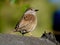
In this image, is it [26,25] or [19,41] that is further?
[26,25]

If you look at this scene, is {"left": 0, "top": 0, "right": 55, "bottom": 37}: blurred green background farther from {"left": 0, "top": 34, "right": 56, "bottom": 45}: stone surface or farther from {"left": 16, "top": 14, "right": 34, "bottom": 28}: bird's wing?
{"left": 0, "top": 34, "right": 56, "bottom": 45}: stone surface

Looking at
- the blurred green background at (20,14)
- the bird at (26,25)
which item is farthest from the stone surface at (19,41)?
the blurred green background at (20,14)

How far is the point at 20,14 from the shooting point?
14.7 ft

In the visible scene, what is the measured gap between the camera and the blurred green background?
4.42 meters

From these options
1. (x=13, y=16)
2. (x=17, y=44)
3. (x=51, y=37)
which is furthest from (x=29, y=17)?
(x=17, y=44)

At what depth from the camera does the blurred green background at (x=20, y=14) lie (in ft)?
14.5

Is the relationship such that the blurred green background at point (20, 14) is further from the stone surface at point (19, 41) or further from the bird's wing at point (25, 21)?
the stone surface at point (19, 41)

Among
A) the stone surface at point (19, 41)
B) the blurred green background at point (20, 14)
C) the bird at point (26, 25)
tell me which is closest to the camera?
the stone surface at point (19, 41)

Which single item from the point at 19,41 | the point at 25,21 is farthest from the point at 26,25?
the point at 19,41

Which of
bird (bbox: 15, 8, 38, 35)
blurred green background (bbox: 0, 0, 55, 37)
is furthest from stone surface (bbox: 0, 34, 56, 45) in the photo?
blurred green background (bbox: 0, 0, 55, 37)

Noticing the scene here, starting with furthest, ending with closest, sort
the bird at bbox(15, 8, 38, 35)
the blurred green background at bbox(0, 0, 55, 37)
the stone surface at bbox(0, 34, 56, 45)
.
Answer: the blurred green background at bbox(0, 0, 55, 37) < the bird at bbox(15, 8, 38, 35) < the stone surface at bbox(0, 34, 56, 45)

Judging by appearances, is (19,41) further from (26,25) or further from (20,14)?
(20,14)

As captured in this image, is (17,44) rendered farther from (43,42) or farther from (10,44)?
(43,42)

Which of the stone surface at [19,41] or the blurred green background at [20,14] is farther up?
the blurred green background at [20,14]
